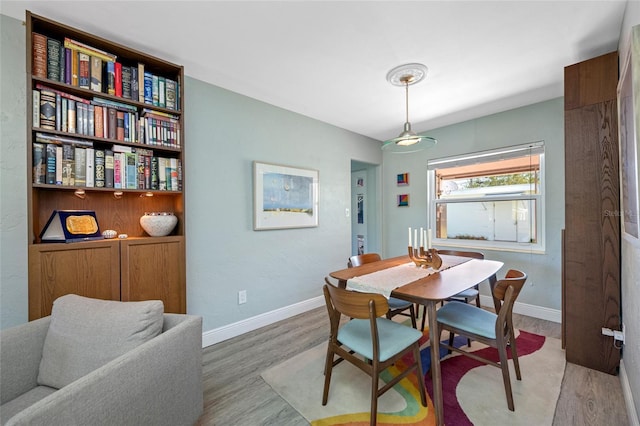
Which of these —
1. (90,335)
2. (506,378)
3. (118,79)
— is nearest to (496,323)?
(506,378)

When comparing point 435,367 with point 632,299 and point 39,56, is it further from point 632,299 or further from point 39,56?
point 39,56

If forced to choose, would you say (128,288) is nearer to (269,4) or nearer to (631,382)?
(269,4)

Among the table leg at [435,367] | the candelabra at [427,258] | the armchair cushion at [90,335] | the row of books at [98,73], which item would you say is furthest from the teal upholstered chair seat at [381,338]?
the row of books at [98,73]

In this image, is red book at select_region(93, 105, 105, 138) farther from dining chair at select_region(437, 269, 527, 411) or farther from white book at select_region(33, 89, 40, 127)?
dining chair at select_region(437, 269, 527, 411)

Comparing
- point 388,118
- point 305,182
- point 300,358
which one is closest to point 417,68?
point 388,118

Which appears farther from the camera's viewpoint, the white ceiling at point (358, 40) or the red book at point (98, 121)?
the red book at point (98, 121)

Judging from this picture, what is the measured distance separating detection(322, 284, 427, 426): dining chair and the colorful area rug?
0.40 feet

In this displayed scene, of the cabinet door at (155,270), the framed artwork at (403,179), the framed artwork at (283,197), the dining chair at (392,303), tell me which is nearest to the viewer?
the cabinet door at (155,270)

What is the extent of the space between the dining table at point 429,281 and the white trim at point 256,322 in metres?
1.24

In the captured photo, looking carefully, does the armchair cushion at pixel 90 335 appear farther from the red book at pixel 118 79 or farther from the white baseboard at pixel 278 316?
the red book at pixel 118 79

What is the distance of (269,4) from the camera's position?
152cm

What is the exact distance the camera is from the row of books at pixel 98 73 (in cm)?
153

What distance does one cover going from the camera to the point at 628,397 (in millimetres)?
1528

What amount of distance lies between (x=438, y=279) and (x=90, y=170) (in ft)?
8.14
